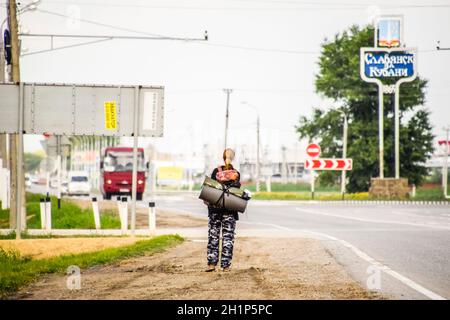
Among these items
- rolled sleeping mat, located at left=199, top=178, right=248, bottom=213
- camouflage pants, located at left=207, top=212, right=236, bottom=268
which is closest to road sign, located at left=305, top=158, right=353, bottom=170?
camouflage pants, located at left=207, top=212, right=236, bottom=268

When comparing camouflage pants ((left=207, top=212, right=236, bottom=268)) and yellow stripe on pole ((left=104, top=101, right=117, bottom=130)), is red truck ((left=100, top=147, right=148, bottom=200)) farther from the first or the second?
camouflage pants ((left=207, top=212, right=236, bottom=268))

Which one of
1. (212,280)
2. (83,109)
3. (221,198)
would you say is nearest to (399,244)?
(221,198)

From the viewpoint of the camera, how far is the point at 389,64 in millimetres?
52875

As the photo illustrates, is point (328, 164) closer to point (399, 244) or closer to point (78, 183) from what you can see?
point (78, 183)

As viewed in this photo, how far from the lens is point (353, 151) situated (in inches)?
2472

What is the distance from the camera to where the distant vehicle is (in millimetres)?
69625

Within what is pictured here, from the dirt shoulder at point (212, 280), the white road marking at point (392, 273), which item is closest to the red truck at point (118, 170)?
the white road marking at point (392, 273)

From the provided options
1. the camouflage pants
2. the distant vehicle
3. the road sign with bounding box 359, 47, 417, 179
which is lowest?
the distant vehicle

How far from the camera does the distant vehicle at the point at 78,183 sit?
69.6 meters

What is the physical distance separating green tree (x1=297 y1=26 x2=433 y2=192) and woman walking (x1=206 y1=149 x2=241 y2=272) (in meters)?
50.6
